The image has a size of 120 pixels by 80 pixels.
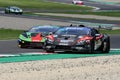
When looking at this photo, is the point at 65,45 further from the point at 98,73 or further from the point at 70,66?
the point at 98,73

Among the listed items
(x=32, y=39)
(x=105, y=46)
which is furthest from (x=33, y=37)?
(x=105, y=46)

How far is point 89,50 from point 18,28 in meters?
21.7

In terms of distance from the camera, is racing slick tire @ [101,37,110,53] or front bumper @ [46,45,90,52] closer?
front bumper @ [46,45,90,52]

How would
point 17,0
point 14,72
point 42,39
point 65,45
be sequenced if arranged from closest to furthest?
point 14,72 → point 65,45 → point 42,39 → point 17,0

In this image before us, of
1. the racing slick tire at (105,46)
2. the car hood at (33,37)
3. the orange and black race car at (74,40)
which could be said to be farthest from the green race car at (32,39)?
the racing slick tire at (105,46)

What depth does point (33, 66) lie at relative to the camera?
1486 cm

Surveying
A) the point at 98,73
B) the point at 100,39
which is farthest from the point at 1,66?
the point at 100,39

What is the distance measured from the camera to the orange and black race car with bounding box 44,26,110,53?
20.0 meters

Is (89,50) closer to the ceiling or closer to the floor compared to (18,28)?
closer to the ceiling

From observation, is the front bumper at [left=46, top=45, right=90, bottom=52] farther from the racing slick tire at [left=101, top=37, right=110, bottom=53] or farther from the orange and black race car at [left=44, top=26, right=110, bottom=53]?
the racing slick tire at [left=101, top=37, right=110, bottom=53]

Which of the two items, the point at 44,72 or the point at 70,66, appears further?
the point at 70,66

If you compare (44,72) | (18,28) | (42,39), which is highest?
(44,72)

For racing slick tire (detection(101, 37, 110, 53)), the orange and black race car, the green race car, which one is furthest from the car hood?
racing slick tire (detection(101, 37, 110, 53))

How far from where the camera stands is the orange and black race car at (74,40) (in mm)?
20016
